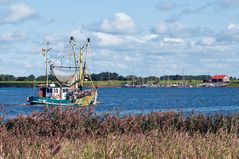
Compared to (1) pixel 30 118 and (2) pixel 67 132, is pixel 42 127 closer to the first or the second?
(1) pixel 30 118

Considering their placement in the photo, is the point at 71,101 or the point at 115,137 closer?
the point at 115,137

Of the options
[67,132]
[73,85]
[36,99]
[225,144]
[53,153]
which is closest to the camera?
[53,153]

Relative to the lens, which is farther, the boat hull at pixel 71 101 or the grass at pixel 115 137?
the boat hull at pixel 71 101

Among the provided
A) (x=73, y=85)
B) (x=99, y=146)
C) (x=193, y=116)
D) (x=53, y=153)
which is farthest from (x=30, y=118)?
(x=73, y=85)

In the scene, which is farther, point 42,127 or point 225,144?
point 42,127

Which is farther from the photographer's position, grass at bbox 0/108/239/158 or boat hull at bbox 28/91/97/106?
boat hull at bbox 28/91/97/106

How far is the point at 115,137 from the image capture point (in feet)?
56.9

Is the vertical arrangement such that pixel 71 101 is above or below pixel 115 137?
below

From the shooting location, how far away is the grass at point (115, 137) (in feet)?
50.3

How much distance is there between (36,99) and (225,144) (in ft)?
243

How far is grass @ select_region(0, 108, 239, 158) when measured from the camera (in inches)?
603

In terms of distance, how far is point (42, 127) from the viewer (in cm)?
2445

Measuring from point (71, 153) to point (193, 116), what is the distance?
39.7 ft

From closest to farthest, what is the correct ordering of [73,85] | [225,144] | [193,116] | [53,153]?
1. [53,153]
2. [225,144]
3. [193,116]
4. [73,85]
